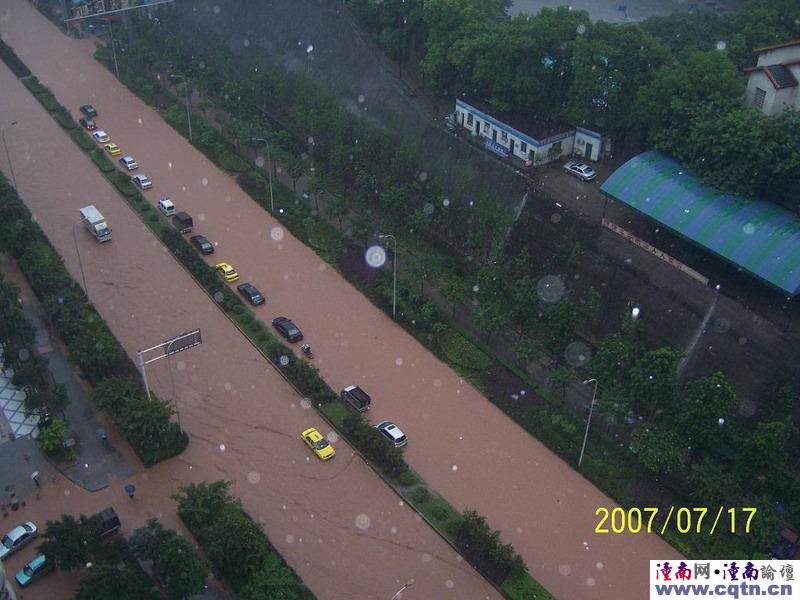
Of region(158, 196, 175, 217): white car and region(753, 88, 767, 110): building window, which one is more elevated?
region(753, 88, 767, 110): building window

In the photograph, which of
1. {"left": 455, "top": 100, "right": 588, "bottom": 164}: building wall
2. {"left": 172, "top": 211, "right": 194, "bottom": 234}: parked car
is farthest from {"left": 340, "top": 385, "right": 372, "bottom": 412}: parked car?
{"left": 455, "top": 100, "right": 588, "bottom": 164}: building wall

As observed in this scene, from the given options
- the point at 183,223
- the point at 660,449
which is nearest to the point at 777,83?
the point at 660,449

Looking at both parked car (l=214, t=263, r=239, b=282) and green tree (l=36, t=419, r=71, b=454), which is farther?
parked car (l=214, t=263, r=239, b=282)

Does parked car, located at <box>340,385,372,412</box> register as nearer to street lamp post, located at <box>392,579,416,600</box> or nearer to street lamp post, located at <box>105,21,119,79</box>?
→ street lamp post, located at <box>392,579,416,600</box>

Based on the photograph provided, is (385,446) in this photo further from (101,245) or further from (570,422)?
(101,245)

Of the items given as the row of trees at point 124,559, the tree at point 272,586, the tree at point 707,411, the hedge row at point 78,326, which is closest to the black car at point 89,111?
the hedge row at point 78,326

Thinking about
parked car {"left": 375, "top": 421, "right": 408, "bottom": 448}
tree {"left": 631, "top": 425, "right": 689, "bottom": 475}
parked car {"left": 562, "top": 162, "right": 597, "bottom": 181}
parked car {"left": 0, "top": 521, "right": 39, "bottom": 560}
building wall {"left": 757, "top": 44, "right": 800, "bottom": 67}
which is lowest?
parked car {"left": 0, "top": 521, "right": 39, "bottom": 560}
